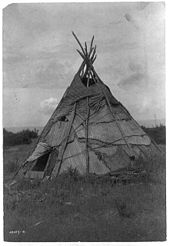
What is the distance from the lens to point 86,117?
445 inches

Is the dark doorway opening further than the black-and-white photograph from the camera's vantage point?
Yes

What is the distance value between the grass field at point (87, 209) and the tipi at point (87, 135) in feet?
2.08

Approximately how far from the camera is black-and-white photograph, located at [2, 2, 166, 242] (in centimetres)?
814

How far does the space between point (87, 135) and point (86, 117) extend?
2.25 ft

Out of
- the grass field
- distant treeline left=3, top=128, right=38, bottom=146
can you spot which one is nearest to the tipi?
the grass field

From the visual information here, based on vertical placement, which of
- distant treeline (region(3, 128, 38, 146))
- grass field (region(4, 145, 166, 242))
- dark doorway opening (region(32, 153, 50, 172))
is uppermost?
distant treeline (region(3, 128, 38, 146))

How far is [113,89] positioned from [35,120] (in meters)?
2.87

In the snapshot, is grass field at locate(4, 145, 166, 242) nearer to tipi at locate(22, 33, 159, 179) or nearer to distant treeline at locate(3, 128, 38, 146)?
tipi at locate(22, 33, 159, 179)

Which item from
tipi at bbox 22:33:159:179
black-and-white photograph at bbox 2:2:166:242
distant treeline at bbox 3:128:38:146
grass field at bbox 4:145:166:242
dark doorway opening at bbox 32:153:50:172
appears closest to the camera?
grass field at bbox 4:145:166:242

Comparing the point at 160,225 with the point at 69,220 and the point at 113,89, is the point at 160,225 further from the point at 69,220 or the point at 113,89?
the point at 113,89

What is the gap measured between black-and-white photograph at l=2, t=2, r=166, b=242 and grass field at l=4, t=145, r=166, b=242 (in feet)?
0.08

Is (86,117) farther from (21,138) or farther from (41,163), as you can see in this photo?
(21,138)

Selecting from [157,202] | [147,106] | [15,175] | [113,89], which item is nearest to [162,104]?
[147,106]

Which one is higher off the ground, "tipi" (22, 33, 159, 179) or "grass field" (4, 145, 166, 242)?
"tipi" (22, 33, 159, 179)
